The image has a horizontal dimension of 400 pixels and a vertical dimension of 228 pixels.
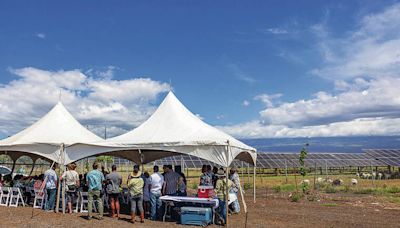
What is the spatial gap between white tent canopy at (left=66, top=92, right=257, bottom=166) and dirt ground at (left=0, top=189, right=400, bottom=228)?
6.41 ft

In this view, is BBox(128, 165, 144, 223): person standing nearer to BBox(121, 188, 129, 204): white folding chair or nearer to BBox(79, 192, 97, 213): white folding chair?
BBox(79, 192, 97, 213): white folding chair

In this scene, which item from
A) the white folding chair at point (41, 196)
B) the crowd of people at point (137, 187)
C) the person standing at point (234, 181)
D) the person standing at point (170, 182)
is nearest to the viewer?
the crowd of people at point (137, 187)

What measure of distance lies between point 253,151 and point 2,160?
26.8 meters

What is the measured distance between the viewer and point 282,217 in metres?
11.8

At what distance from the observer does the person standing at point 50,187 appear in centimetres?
1200

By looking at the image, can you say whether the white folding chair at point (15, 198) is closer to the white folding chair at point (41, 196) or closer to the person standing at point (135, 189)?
the white folding chair at point (41, 196)

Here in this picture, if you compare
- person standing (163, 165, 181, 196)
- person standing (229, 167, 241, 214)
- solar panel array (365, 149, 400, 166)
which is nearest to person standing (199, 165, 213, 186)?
person standing (163, 165, 181, 196)

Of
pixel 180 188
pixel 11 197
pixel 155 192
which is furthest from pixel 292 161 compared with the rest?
pixel 11 197

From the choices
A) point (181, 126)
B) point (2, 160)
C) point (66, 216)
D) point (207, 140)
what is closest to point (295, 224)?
point (207, 140)

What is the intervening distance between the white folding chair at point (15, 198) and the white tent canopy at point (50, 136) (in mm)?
1402

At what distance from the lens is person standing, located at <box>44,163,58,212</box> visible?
12.0 metres

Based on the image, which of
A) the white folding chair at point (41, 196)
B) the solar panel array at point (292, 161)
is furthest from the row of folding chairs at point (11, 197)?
the solar panel array at point (292, 161)

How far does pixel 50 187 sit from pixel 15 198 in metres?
2.57

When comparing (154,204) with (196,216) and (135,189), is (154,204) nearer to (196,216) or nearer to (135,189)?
(135,189)
